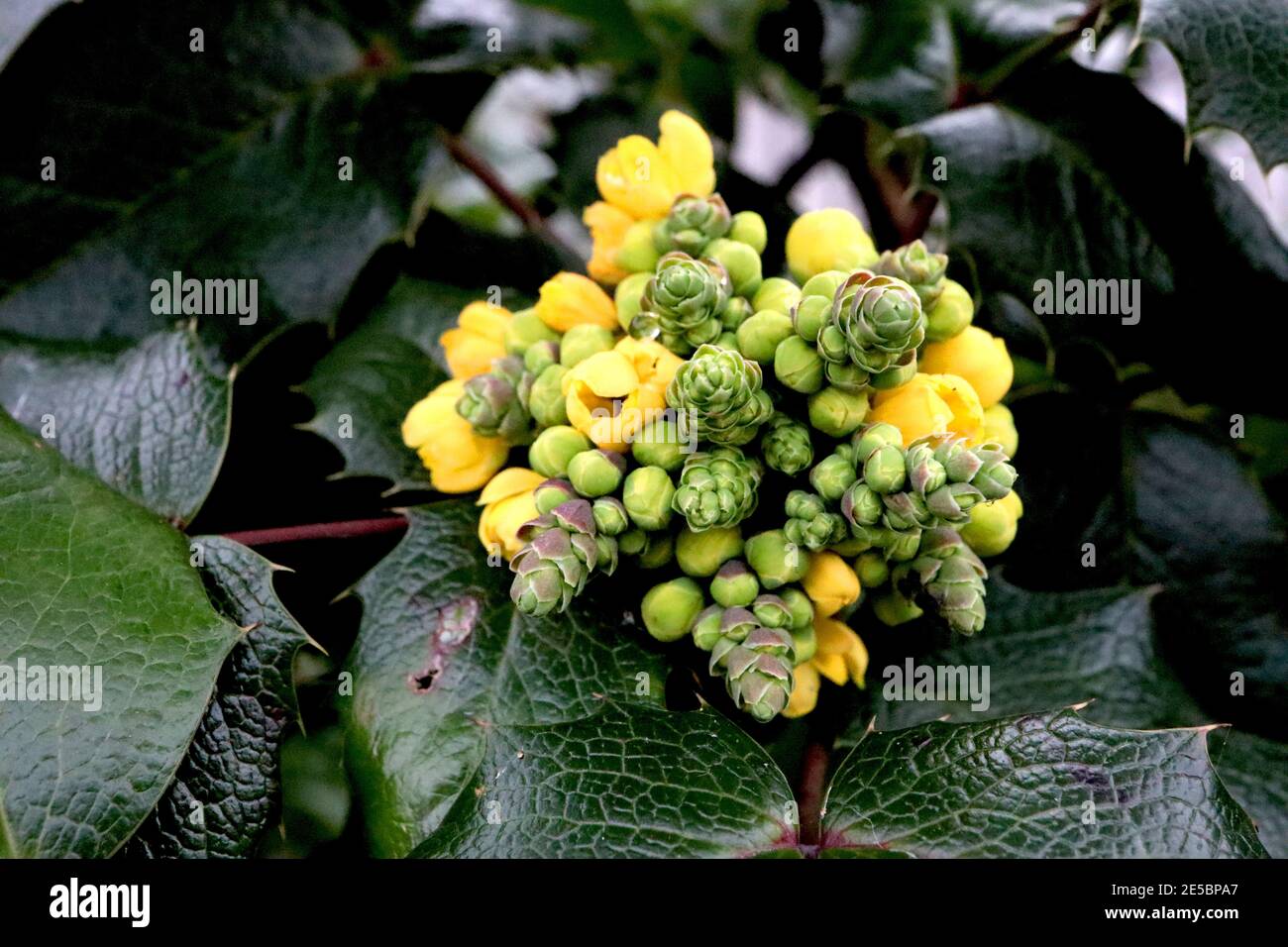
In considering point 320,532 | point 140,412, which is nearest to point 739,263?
point 320,532

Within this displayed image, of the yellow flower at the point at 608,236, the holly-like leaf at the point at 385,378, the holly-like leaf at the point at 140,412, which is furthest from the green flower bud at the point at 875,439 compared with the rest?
the holly-like leaf at the point at 140,412

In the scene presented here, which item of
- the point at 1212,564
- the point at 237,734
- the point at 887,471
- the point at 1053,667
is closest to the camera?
the point at 887,471

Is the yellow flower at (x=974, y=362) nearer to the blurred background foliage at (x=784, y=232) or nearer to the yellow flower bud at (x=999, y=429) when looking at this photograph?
the yellow flower bud at (x=999, y=429)

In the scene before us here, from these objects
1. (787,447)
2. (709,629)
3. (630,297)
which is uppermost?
(630,297)

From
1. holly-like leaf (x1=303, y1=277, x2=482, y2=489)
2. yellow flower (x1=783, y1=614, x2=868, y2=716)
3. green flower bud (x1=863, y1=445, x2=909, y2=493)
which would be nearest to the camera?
green flower bud (x1=863, y1=445, x2=909, y2=493)

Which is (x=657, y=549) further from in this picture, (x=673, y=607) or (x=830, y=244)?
(x=830, y=244)

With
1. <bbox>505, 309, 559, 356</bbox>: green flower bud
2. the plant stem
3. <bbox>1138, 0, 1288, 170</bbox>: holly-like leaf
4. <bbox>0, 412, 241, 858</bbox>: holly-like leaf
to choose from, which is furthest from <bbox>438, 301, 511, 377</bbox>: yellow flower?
<bbox>1138, 0, 1288, 170</bbox>: holly-like leaf

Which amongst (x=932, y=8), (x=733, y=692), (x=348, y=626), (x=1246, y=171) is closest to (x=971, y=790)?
(x=733, y=692)

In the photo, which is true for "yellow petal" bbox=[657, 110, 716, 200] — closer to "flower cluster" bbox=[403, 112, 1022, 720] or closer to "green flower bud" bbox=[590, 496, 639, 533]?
"flower cluster" bbox=[403, 112, 1022, 720]
